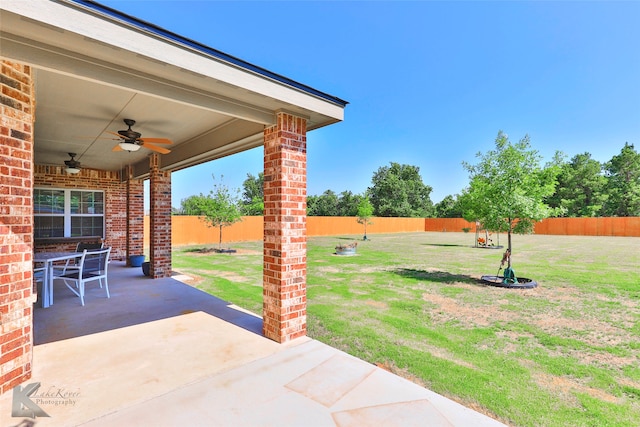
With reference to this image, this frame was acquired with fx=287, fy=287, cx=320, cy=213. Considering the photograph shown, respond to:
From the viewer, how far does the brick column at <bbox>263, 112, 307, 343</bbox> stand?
329 cm

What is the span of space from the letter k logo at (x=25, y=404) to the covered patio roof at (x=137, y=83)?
2.45 meters

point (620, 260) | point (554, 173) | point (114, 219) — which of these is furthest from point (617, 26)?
point (114, 219)

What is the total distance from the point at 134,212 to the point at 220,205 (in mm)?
6093

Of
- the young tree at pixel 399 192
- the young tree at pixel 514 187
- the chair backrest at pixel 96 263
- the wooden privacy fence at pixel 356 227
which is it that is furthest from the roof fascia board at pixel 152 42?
the young tree at pixel 399 192

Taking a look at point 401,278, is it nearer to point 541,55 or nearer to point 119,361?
point 119,361

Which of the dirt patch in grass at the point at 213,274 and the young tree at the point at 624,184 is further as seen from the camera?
the young tree at the point at 624,184

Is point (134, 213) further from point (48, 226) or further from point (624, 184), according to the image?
point (624, 184)

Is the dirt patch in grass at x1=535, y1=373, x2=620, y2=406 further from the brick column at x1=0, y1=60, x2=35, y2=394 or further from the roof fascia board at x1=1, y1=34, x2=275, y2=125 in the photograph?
the brick column at x1=0, y1=60, x2=35, y2=394

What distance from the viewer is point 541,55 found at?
895 centimetres

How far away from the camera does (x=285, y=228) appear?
3312 mm

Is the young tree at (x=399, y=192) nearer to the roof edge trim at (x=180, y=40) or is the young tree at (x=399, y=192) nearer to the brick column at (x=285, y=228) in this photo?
the brick column at (x=285, y=228)

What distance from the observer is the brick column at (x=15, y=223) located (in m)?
2.21

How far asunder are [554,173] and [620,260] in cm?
758

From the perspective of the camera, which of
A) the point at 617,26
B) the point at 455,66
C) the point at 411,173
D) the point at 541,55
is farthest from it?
the point at 411,173
